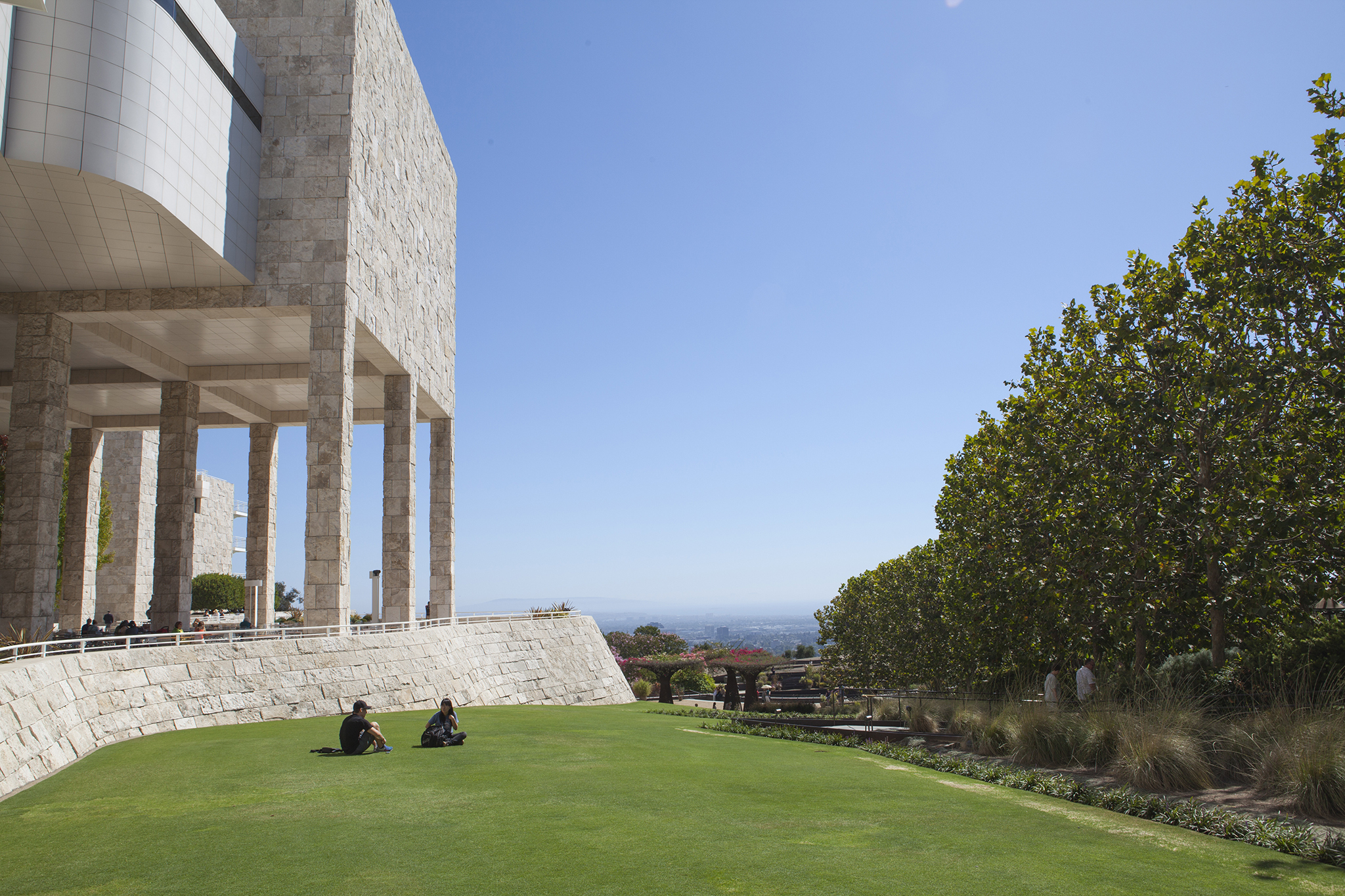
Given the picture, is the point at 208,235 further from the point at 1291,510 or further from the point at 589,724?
the point at 1291,510

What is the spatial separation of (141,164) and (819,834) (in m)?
21.5

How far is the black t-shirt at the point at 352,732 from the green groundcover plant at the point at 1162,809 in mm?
9552

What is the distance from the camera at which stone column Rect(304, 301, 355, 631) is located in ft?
84.6

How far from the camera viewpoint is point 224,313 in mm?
27281

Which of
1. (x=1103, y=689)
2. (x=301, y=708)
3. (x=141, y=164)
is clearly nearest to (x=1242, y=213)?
(x=1103, y=689)

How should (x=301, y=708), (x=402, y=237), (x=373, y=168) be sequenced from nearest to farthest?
(x=301, y=708)
(x=373, y=168)
(x=402, y=237)

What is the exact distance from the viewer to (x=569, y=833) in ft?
29.6

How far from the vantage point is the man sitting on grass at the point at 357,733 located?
13797mm

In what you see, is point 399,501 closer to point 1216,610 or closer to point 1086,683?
point 1086,683

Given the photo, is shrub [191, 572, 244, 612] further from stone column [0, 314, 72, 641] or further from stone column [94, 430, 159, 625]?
stone column [0, 314, 72, 641]

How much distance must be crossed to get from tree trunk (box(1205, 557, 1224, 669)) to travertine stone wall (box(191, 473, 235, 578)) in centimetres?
6301

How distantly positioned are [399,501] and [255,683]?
42.4ft

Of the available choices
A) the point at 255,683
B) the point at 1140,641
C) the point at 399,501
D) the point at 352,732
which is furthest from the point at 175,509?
the point at 1140,641

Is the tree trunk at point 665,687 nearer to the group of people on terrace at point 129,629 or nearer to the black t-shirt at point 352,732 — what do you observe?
the group of people on terrace at point 129,629
